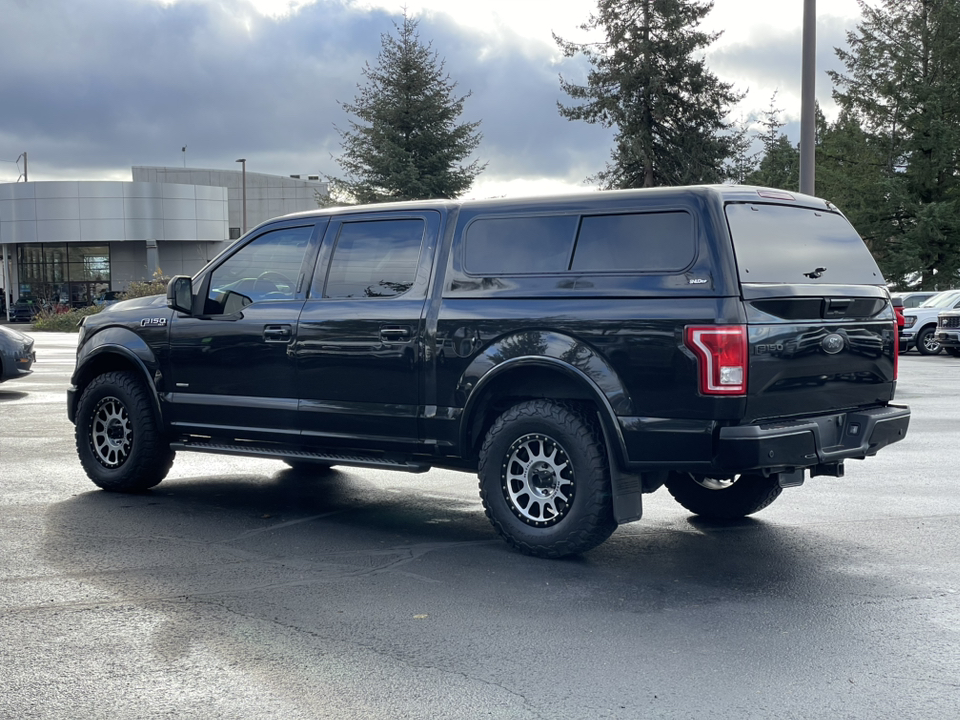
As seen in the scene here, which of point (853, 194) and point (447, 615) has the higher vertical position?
point (853, 194)

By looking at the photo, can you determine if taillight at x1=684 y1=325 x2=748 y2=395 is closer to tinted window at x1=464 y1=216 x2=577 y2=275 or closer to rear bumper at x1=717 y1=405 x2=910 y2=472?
rear bumper at x1=717 y1=405 x2=910 y2=472

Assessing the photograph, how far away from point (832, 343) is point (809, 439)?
1.95 ft

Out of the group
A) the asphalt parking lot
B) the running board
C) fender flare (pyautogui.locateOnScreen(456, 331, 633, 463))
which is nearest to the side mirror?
the running board

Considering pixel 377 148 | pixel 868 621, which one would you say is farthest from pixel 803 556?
pixel 377 148

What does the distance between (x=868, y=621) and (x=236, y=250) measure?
16.0ft

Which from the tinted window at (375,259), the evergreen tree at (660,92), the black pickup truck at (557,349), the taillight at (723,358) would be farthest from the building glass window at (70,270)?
the taillight at (723,358)

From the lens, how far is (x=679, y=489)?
7.49m

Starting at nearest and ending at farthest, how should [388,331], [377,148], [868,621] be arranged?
[868,621]
[388,331]
[377,148]

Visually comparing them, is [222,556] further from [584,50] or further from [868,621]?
[584,50]

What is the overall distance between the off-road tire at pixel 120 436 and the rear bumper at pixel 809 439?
442 cm

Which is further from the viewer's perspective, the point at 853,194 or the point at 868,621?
the point at 853,194

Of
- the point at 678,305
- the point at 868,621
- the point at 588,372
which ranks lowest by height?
the point at 868,621

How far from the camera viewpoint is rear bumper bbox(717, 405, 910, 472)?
5520 mm

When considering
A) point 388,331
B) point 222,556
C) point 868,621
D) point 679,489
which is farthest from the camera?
point 679,489
